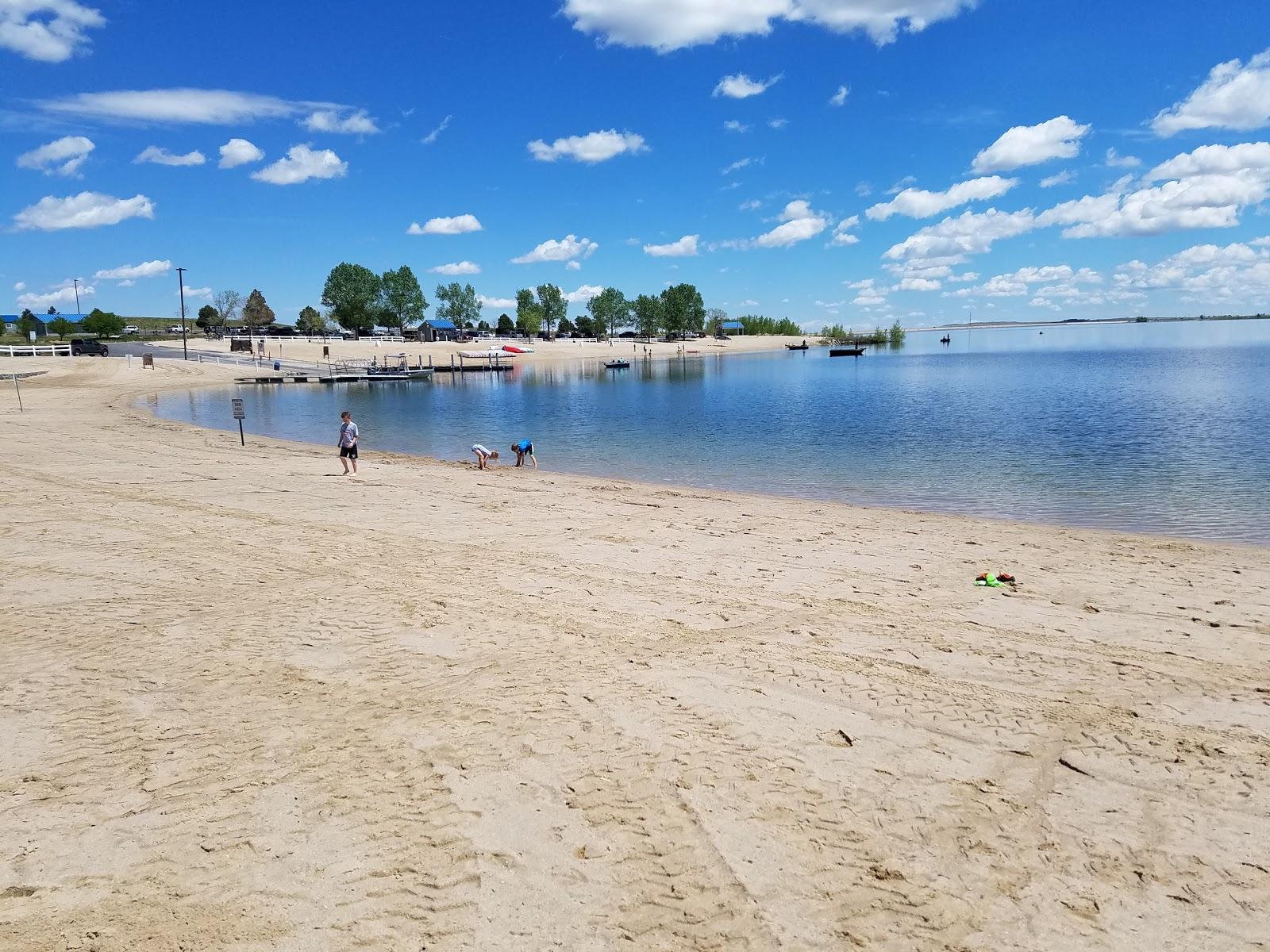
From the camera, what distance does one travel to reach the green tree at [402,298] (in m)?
136

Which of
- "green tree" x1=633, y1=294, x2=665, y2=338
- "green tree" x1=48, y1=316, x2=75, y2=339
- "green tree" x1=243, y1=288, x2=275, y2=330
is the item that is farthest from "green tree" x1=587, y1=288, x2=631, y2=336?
"green tree" x1=48, y1=316, x2=75, y2=339

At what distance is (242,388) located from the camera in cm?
6344

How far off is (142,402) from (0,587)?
42.6 metres

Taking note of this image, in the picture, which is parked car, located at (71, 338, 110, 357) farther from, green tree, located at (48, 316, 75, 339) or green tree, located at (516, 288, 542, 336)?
green tree, located at (516, 288, 542, 336)

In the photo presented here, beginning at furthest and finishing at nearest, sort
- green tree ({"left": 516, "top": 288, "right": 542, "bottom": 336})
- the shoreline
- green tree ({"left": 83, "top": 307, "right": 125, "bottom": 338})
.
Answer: green tree ({"left": 516, "top": 288, "right": 542, "bottom": 336}) → green tree ({"left": 83, "top": 307, "right": 125, "bottom": 338}) → the shoreline

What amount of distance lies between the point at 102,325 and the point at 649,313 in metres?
116

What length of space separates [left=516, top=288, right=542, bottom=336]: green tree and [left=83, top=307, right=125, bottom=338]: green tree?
80.7m

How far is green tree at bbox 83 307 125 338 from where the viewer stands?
115431mm

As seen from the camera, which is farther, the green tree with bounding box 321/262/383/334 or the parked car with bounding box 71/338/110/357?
the green tree with bounding box 321/262/383/334

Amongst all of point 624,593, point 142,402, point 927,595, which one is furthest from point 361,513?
point 142,402

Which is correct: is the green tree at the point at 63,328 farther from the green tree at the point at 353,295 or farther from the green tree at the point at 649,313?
the green tree at the point at 649,313

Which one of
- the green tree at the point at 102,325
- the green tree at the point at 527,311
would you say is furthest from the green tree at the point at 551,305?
the green tree at the point at 102,325

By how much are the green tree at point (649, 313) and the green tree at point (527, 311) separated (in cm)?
2813

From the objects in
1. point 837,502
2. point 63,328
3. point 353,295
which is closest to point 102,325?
point 63,328
